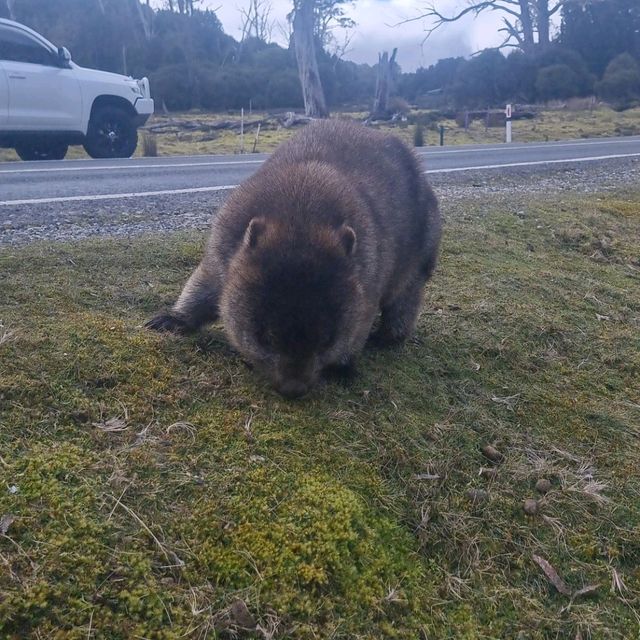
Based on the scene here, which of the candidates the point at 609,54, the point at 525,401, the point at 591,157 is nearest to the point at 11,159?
the point at 591,157

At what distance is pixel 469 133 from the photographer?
25.0m

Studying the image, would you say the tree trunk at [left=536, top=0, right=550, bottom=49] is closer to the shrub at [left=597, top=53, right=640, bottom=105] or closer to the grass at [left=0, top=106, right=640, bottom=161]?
the shrub at [left=597, top=53, right=640, bottom=105]

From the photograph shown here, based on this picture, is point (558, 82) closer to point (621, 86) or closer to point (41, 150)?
point (621, 86)

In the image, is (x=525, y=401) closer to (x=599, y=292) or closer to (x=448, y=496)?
(x=448, y=496)

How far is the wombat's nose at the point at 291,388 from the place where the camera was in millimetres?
2943

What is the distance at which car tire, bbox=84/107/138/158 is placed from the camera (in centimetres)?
1309

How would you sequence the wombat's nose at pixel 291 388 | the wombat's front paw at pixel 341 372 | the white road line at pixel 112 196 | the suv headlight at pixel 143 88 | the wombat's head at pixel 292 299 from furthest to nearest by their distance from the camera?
the suv headlight at pixel 143 88, the white road line at pixel 112 196, the wombat's front paw at pixel 341 372, the wombat's nose at pixel 291 388, the wombat's head at pixel 292 299

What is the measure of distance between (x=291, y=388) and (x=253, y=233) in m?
0.69

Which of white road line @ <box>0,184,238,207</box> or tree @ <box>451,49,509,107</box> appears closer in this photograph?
white road line @ <box>0,184,238,207</box>

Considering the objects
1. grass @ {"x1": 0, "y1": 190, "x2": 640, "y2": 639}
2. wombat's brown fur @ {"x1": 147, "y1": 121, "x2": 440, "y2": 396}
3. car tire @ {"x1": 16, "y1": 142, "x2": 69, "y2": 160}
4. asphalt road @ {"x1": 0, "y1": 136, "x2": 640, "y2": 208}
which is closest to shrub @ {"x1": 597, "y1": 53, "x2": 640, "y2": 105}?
asphalt road @ {"x1": 0, "y1": 136, "x2": 640, "y2": 208}

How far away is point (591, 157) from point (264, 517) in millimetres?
13505

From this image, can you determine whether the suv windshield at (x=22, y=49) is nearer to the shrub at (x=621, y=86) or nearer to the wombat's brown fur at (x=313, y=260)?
Result: the wombat's brown fur at (x=313, y=260)

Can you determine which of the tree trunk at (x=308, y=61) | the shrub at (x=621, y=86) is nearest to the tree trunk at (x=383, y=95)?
the tree trunk at (x=308, y=61)

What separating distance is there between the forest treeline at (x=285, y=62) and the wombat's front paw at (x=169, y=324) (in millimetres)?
33072
